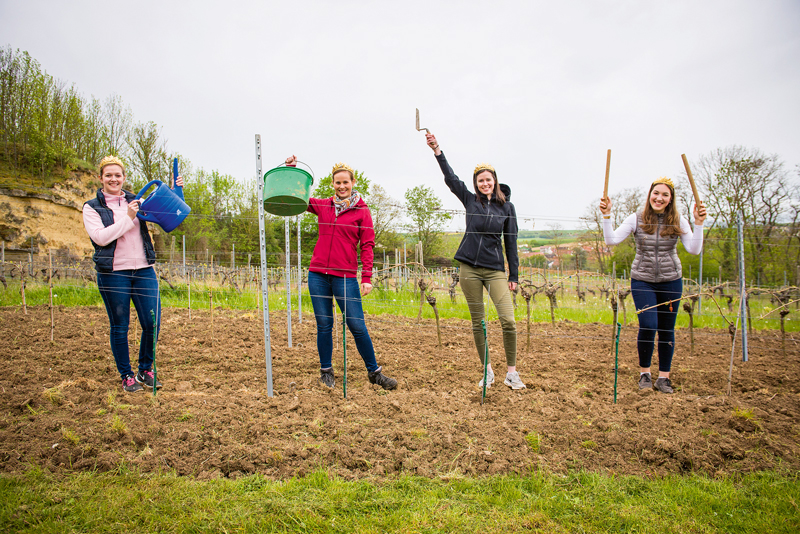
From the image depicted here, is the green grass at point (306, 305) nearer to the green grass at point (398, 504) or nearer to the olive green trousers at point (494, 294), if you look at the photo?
the olive green trousers at point (494, 294)

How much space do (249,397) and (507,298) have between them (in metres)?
2.01

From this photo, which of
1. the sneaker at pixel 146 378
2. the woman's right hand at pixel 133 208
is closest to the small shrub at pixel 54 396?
the sneaker at pixel 146 378

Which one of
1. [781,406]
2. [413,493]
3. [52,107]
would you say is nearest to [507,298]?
[413,493]

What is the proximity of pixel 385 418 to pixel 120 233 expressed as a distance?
7.16ft

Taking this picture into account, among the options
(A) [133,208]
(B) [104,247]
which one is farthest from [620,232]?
(B) [104,247]

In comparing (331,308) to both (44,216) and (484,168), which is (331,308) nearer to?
(484,168)

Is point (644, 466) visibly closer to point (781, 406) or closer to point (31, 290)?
point (781, 406)

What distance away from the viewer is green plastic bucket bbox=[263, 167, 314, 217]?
268 centimetres

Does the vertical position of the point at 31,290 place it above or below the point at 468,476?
above

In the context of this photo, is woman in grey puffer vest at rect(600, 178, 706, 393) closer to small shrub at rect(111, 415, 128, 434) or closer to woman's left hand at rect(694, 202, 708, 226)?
woman's left hand at rect(694, 202, 708, 226)

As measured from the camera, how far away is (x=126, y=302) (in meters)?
Result: 2.92

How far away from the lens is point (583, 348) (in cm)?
494

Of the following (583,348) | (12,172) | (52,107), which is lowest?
(583,348)

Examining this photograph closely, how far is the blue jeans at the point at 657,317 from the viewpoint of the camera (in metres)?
3.17
